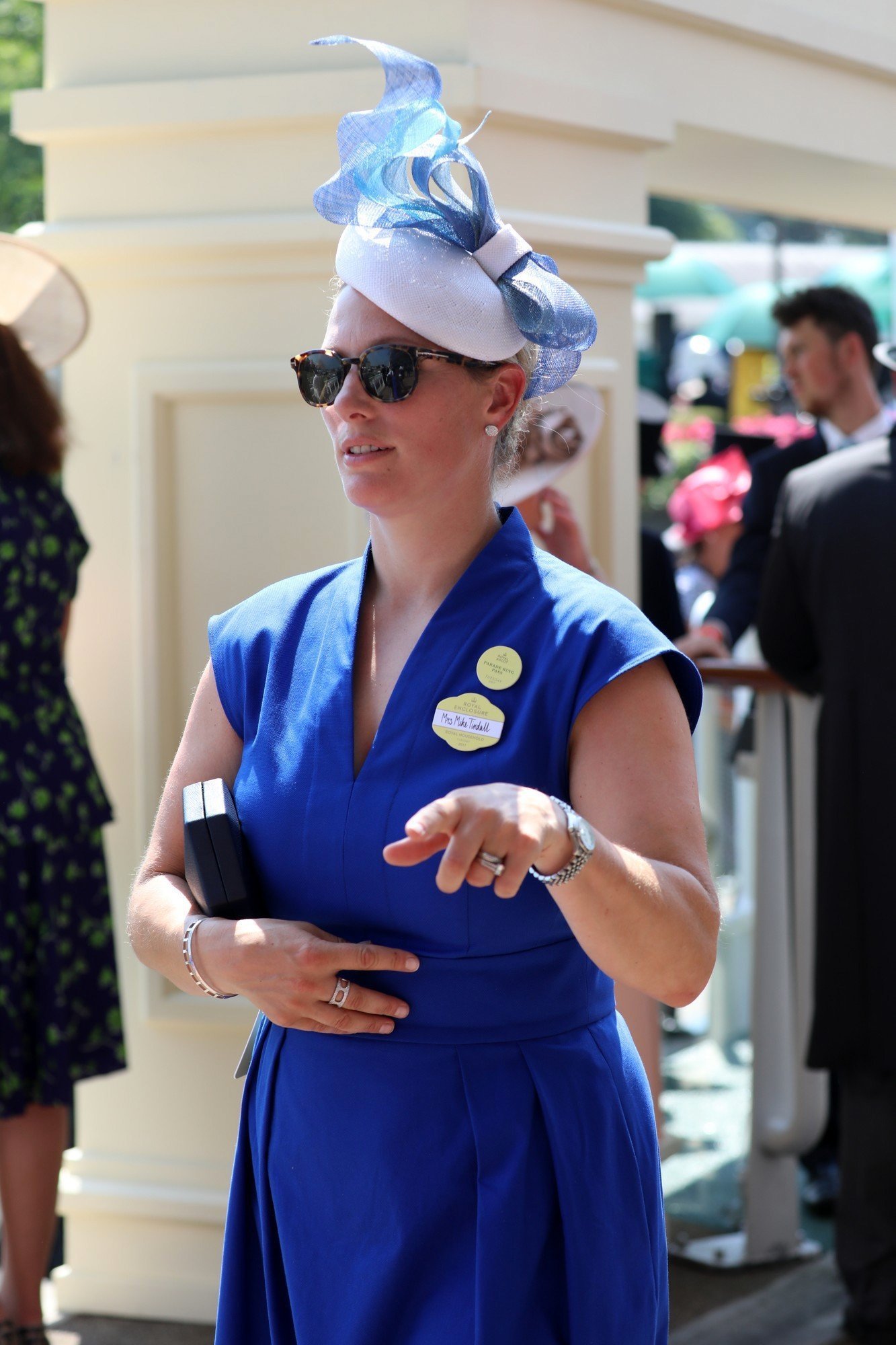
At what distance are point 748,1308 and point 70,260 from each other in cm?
287

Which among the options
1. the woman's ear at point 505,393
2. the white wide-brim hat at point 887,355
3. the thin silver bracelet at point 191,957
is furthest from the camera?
the white wide-brim hat at point 887,355

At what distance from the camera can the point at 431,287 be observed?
179 cm

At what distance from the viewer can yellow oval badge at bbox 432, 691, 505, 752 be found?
1.67m

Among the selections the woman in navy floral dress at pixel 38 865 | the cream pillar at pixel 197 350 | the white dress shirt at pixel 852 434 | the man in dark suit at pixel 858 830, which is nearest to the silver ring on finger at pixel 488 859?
the cream pillar at pixel 197 350

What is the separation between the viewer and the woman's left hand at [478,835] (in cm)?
133

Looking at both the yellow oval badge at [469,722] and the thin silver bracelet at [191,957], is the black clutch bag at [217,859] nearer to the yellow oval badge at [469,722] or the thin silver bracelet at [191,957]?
the thin silver bracelet at [191,957]

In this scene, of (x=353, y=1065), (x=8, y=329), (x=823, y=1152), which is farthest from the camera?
(x=823, y=1152)

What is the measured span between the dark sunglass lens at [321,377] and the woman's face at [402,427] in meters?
0.01

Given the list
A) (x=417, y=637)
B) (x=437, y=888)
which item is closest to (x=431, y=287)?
(x=417, y=637)

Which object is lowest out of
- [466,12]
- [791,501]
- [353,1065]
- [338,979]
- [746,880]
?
[746,880]

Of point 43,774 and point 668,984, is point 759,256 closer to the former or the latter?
point 43,774

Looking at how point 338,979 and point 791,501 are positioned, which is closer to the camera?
point 338,979

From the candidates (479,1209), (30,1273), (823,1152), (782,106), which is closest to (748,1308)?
(823,1152)

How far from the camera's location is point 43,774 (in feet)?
10.7
